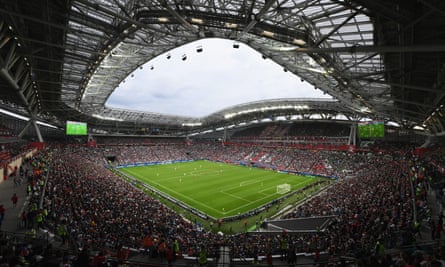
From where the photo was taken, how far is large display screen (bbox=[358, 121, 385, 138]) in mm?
40669

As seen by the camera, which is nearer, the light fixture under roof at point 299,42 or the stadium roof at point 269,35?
the stadium roof at point 269,35

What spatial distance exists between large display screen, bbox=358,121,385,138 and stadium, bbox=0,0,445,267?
0.23 meters

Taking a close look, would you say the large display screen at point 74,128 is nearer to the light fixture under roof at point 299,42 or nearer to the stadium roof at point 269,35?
the stadium roof at point 269,35

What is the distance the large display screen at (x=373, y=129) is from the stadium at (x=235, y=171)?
0.23 metres

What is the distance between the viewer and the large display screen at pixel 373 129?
40.7 m

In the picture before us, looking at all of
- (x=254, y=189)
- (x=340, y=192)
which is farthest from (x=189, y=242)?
(x=254, y=189)

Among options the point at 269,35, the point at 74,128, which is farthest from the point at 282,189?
the point at 74,128

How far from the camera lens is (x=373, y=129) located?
137 feet

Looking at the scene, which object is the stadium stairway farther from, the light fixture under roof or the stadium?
the light fixture under roof

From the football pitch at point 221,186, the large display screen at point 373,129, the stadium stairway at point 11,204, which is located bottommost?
the football pitch at point 221,186

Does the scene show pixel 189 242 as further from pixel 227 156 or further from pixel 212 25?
pixel 227 156

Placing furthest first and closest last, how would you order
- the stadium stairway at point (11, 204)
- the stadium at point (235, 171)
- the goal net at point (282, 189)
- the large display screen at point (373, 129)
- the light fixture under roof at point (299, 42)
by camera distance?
1. the large display screen at point (373, 129)
2. the goal net at point (282, 189)
3. the light fixture under roof at point (299, 42)
4. the stadium stairway at point (11, 204)
5. the stadium at point (235, 171)

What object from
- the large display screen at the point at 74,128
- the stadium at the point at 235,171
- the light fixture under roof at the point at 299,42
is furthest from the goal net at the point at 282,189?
the large display screen at the point at 74,128

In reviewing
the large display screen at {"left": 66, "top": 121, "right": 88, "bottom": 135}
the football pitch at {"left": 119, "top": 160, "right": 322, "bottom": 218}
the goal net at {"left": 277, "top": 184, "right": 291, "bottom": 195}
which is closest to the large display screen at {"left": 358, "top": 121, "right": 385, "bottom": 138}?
the football pitch at {"left": 119, "top": 160, "right": 322, "bottom": 218}
